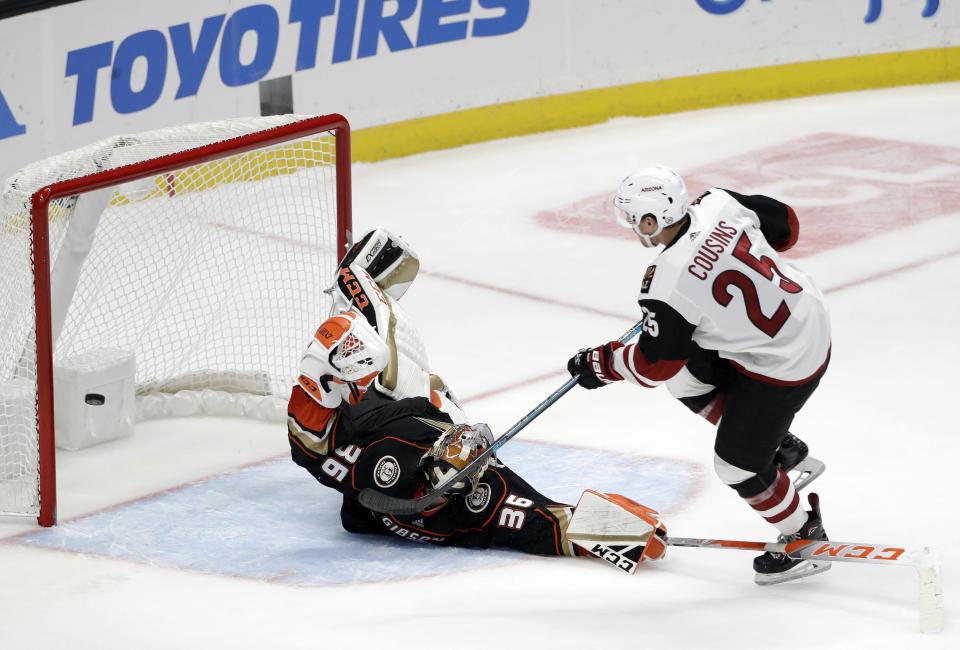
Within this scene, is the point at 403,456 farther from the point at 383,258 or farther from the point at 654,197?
the point at 654,197

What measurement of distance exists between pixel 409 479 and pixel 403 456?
0.06 m

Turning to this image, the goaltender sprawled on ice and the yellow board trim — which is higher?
the yellow board trim

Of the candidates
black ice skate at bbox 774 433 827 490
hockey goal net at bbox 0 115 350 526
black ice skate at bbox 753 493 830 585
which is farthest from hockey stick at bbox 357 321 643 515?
hockey goal net at bbox 0 115 350 526

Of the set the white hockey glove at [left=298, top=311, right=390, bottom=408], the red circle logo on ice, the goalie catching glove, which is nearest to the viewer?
the goalie catching glove

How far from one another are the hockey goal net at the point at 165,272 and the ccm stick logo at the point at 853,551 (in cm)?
178

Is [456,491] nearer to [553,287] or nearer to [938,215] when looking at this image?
[553,287]

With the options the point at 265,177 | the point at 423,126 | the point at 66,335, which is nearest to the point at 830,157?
the point at 423,126

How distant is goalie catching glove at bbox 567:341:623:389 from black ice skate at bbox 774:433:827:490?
48 centimetres

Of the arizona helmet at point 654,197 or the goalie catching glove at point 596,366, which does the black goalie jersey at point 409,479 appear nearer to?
the goalie catching glove at point 596,366

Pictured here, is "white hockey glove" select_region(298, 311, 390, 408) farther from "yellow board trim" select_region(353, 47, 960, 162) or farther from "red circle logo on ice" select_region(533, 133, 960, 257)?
"yellow board trim" select_region(353, 47, 960, 162)

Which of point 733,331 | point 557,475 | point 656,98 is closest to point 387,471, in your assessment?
point 557,475

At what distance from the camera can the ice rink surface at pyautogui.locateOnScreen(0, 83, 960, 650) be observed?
10.7ft

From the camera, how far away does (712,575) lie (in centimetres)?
348

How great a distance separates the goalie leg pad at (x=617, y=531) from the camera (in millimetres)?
3473
